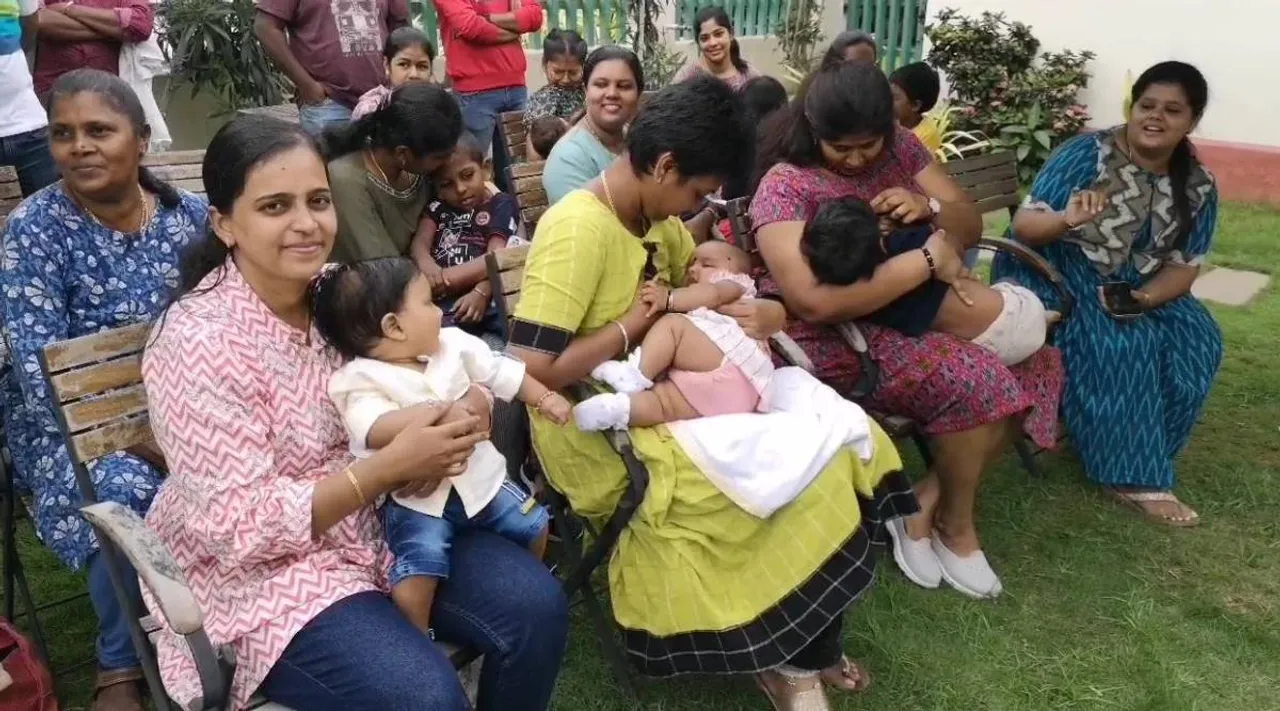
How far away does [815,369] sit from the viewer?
118 inches

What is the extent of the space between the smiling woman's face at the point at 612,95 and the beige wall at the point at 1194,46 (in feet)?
15.9

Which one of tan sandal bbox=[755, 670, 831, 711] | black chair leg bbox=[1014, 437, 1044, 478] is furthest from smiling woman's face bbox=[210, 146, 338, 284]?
black chair leg bbox=[1014, 437, 1044, 478]

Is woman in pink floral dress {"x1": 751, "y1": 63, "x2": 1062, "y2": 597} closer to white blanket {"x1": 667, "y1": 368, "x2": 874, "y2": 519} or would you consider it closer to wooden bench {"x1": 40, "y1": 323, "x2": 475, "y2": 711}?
white blanket {"x1": 667, "y1": 368, "x2": 874, "y2": 519}

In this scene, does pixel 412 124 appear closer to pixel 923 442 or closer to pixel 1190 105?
pixel 923 442

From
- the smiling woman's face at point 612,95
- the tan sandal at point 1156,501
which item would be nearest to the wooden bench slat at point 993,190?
the tan sandal at point 1156,501

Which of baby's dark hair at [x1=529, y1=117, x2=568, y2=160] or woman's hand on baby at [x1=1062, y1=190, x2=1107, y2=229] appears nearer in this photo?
woman's hand on baby at [x1=1062, y1=190, x2=1107, y2=229]

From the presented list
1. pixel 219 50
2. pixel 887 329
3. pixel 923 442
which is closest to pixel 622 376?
pixel 887 329

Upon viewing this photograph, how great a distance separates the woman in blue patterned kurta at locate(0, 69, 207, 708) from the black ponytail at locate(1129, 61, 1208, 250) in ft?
10.0

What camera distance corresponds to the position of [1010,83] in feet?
27.2

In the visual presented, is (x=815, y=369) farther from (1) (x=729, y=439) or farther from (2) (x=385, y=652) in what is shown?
(2) (x=385, y=652)

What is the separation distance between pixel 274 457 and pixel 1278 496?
11.3 ft

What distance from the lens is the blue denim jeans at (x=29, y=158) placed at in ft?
11.5

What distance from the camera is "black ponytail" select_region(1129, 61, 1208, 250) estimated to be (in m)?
3.35

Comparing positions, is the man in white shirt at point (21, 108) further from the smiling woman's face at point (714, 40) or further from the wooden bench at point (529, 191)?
the smiling woman's face at point (714, 40)
